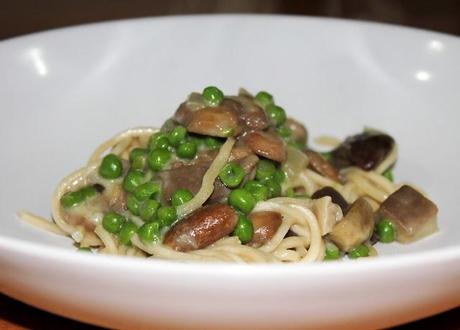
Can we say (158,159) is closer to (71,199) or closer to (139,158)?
(139,158)

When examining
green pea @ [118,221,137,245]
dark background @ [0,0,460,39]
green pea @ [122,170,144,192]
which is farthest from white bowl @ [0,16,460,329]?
dark background @ [0,0,460,39]

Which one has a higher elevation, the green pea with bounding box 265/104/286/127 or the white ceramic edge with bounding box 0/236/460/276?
the white ceramic edge with bounding box 0/236/460/276

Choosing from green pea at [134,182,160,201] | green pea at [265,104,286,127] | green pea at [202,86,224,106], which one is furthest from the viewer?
green pea at [265,104,286,127]

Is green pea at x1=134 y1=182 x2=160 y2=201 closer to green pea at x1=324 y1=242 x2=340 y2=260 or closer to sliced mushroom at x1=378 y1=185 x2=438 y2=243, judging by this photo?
green pea at x1=324 y1=242 x2=340 y2=260

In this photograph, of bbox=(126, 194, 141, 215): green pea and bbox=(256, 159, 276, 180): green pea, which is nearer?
bbox=(126, 194, 141, 215): green pea

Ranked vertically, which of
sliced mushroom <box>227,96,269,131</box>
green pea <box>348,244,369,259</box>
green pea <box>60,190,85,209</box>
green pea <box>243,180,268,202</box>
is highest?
sliced mushroom <box>227,96,269,131</box>

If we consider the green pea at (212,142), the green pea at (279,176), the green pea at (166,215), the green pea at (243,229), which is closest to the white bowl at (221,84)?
Answer: the green pea at (166,215)

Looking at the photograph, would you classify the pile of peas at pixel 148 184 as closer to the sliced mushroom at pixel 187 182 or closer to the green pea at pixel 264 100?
the sliced mushroom at pixel 187 182
